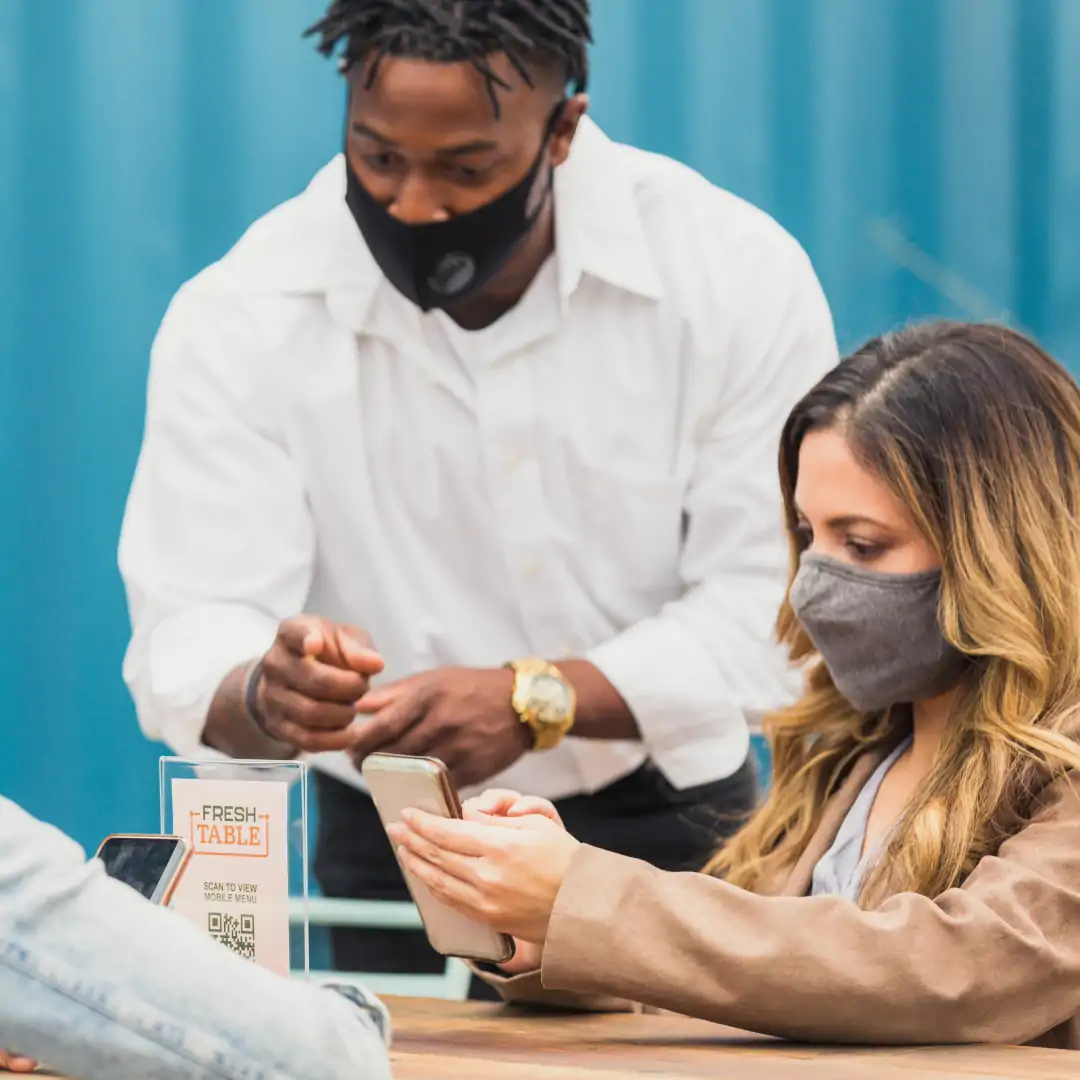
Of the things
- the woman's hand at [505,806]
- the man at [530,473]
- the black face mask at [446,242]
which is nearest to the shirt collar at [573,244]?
the man at [530,473]

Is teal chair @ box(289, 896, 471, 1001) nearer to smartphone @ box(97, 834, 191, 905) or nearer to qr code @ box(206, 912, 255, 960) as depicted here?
qr code @ box(206, 912, 255, 960)

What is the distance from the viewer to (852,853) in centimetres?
160

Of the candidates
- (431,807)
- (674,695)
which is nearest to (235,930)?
(431,807)

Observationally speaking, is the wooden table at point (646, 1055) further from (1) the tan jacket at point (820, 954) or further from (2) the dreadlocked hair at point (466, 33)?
(2) the dreadlocked hair at point (466, 33)

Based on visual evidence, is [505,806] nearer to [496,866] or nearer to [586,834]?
[496,866]

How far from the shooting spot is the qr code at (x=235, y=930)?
4.50 ft

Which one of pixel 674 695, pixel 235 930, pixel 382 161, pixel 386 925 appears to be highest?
pixel 382 161

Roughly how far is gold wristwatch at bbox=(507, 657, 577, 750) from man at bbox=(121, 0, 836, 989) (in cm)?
12

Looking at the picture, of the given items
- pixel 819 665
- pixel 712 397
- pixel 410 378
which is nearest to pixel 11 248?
pixel 410 378

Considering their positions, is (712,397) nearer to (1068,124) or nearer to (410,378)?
(410,378)

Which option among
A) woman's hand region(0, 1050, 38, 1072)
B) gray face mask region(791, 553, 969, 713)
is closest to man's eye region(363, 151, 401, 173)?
gray face mask region(791, 553, 969, 713)

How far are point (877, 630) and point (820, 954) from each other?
13.4 inches

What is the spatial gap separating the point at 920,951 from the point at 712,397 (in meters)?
1.02

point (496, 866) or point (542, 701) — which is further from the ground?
point (496, 866)
